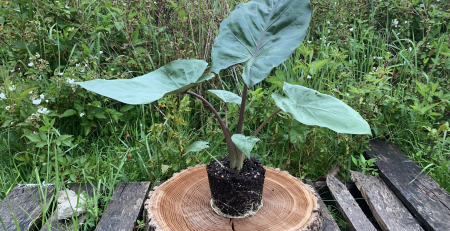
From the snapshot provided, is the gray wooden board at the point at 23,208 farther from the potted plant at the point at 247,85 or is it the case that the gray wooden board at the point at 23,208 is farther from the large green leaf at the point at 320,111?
the large green leaf at the point at 320,111

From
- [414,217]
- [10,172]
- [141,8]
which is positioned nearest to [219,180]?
[414,217]

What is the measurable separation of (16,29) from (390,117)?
92.8 inches

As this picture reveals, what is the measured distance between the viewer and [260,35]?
1.04m

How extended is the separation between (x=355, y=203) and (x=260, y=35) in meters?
0.88

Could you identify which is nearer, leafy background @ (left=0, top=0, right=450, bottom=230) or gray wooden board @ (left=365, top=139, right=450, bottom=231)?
gray wooden board @ (left=365, top=139, right=450, bottom=231)

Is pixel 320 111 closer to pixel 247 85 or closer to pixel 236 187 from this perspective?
pixel 247 85

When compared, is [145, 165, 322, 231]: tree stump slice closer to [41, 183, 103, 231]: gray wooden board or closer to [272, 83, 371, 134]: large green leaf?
[41, 183, 103, 231]: gray wooden board

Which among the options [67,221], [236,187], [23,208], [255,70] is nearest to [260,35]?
[255,70]

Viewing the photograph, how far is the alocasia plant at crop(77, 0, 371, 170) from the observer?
0.86m

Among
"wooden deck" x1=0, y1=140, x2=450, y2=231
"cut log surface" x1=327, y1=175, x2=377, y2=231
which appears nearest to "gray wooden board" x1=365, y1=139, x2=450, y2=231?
"wooden deck" x1=0, y1=140, x2=450, y2=231

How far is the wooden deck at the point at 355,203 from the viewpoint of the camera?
49.9 inches

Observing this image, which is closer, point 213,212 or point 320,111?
point 320,111

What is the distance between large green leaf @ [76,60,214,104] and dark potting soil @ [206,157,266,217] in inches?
13.1

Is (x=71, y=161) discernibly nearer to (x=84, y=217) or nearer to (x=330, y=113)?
(x=84, y=217)
